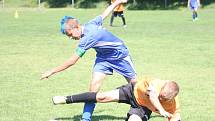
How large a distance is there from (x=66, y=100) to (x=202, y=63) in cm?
722

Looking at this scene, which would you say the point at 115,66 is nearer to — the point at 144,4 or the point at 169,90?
the point at 169,90

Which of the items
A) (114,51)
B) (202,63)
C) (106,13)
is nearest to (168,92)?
(114,51)

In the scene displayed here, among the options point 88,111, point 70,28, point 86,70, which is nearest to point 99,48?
point 70,28

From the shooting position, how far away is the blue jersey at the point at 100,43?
23.7 ft

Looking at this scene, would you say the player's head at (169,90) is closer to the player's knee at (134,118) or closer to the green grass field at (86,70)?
the player's knee at (134,118)

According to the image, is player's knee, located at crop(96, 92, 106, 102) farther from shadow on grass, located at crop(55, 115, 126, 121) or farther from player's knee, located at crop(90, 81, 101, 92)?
shadow on grass, located at crop(55, 115, 126, 121)

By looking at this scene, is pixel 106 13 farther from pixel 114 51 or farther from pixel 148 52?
pixel 148 52

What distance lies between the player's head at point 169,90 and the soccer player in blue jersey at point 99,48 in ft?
4.21

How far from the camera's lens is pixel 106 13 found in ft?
26.7

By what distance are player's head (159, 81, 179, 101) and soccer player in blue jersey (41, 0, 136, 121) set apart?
1.28 metres

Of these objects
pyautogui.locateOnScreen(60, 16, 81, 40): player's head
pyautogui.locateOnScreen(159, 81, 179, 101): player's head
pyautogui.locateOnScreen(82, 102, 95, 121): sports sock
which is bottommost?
pyautogui.locateOnScreen(82, 102, 95, 121): sports sock

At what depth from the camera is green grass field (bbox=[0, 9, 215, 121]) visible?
8625 millimetres

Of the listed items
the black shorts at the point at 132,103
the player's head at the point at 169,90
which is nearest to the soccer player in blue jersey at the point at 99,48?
the black shorts at the point at 132,103

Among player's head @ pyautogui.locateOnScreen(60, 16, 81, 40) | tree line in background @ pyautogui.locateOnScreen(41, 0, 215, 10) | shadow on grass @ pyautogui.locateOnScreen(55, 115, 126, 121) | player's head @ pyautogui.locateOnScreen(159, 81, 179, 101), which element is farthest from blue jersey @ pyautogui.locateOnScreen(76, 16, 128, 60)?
tree line in background @ pyautogui.locateOnScreen(41, 0, 215, 10)
